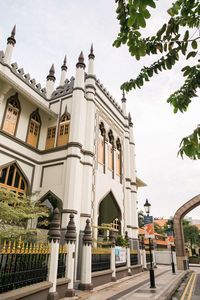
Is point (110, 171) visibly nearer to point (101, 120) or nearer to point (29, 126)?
point (101, 120)

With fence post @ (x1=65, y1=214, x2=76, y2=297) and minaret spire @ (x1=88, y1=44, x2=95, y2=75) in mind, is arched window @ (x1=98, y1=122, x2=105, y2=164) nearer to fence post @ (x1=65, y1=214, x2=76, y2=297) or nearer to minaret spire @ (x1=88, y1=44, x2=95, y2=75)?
minaret spire @ (x1=88, y1=44, x2=95, y2=75)

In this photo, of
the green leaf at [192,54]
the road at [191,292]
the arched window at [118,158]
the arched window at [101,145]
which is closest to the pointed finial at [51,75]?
the arched window at [101,145]

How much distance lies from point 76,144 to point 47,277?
7385 millimetres

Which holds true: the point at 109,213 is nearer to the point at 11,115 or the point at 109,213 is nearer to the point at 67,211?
the point at 67,211

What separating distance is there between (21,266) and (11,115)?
29.6 feet

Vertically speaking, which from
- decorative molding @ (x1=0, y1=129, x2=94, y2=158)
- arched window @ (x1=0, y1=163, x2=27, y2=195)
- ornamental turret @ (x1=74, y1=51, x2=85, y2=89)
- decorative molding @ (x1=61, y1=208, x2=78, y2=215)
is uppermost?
ornamental turret @ (x1=74, y1=51, x2=85, y2=89)

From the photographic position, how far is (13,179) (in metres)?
12.1

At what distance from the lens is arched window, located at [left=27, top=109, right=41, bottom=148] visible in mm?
13748

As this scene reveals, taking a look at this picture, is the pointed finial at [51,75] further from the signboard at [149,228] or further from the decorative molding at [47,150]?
the signboard at [149,228]

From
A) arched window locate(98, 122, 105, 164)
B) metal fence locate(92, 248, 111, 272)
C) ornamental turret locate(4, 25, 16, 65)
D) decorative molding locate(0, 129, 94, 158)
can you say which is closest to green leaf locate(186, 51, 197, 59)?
metal fence locate(92, 248, 111, 272)

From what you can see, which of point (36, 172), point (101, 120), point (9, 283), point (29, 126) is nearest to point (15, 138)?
point (29, 126)

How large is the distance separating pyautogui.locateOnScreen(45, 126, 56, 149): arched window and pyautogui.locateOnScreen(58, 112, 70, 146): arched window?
22.0 inches

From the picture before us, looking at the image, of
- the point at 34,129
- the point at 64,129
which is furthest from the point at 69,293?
the point at 34,129

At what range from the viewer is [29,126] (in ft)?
45.1
